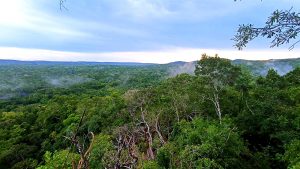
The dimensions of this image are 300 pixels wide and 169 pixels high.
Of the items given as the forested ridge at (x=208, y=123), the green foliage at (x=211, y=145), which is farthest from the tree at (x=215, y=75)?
the green foliage at (x=211, y=145)

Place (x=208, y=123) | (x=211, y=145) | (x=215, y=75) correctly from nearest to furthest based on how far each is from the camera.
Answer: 1. (x=211, y=145)
2. (x=208, y=123)
3. (x=215, y=75)

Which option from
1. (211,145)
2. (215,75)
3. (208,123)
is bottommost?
(211,145)

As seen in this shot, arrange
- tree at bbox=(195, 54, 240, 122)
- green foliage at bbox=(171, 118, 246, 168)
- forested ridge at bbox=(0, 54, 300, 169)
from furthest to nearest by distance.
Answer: tree at bbox=(195, 54, 240, 122) → forested ridge at bbox=(0, 54, 300, 169) → green foliage at bbox=(171, 118, 246, 168)

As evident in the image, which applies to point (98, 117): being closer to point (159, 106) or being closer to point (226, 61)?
point (159, 106)

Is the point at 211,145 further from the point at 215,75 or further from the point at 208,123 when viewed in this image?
the point at 215,75

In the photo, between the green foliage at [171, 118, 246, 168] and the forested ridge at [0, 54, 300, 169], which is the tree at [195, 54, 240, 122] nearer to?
the forested ridge at [0, 54, 300, 169]

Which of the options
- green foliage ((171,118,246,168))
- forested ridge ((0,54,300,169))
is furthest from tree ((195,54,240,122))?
green foliage ((171,118,246,168))

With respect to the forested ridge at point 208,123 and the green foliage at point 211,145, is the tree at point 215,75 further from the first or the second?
the green foliage at point 211,145

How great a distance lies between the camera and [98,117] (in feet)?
146

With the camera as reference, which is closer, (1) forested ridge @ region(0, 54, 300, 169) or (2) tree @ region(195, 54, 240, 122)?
(1) forested ridge @ region(0, 54, 300, 169)

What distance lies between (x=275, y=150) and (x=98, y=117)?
24174mm

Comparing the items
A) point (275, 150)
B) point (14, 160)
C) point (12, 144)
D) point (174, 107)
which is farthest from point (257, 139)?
point (12, 144)

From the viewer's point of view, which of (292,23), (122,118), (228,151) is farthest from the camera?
(122,118)

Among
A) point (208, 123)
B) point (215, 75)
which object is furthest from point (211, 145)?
point (215, 75)
